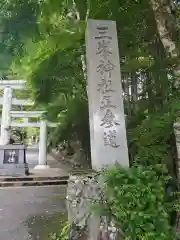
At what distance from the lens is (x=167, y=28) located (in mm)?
3379

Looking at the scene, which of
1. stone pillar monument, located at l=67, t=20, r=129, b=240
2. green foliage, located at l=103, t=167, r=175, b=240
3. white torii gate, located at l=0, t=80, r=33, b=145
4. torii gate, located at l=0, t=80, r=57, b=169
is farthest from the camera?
white torii gate, located at l=0, t=80, r=33, b=145

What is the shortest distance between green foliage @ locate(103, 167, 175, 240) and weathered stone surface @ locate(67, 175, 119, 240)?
0.35 feet

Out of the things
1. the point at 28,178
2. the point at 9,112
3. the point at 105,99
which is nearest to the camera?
the point at 105,99

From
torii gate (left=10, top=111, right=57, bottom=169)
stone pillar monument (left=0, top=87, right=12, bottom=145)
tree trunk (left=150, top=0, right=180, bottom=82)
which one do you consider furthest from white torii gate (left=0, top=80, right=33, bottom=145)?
tree trunk (left=150, top=0, right=180, bottom=82)

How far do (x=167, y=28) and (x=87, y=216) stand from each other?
2449 mm

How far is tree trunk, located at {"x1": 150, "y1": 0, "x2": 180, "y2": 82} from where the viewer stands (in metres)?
3.36

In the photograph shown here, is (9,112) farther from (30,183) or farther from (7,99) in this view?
(30,183)

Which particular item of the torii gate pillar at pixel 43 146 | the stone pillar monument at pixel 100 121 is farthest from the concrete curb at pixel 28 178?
the stone pillar monument at pixel 100 121

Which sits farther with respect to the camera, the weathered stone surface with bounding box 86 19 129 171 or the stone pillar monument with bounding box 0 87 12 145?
the stone pillar monument with bounding box 0 87 12 145

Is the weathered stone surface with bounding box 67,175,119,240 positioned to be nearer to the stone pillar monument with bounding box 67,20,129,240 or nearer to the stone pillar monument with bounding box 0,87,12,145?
the stone pillar monument with bounding box 67,20,129,240

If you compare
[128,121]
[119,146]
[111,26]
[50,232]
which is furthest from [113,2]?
[50,232]

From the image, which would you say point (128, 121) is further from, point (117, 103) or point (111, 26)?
point (111, 26)

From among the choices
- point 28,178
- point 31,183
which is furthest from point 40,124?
point 31,183

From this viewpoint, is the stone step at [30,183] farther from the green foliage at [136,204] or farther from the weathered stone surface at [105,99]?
the green foliage at [136,204]
